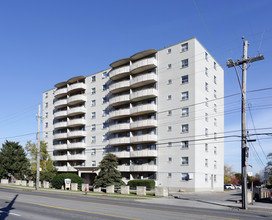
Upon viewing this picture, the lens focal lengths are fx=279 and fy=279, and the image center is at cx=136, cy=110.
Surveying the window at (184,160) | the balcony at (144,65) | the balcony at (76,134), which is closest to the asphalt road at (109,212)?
the window at (184,160)

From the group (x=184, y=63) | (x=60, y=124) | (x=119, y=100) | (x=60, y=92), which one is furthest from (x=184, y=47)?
(x=60, y=124)

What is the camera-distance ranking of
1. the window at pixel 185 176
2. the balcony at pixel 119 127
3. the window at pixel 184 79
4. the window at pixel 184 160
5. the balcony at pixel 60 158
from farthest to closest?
the balcony at pixel 60 158 < the balcony at pixel 119 127 < the window at pixel 184 79 < the window at pixel 184 160 < the window at pixel 185 176

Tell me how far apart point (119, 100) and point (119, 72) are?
211 inches

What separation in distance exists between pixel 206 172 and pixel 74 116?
34.0 metres

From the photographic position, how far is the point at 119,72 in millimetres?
52969

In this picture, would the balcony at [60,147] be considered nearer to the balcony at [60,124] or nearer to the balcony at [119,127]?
the balcony at [60,124]

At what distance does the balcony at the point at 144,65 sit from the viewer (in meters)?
48.5

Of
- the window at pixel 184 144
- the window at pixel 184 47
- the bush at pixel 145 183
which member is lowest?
the bush at pixel 145 183

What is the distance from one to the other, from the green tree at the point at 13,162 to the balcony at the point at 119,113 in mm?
22869

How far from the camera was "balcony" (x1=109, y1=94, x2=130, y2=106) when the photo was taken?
51469mm

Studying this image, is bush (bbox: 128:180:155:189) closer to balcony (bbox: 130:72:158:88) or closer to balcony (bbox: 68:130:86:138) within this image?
balcony (bbox: 130:72:158:88)

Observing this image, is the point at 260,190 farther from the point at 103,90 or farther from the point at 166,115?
the point at 103,90

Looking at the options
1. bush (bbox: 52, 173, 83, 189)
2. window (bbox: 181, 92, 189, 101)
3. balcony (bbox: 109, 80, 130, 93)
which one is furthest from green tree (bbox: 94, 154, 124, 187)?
balcony (bbox: 109, 80, 130, 93)

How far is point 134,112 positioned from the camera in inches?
1943
